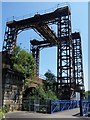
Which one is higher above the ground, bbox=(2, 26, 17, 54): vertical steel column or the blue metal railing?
bbox=(2, 26, 17, 54): vertical steel column

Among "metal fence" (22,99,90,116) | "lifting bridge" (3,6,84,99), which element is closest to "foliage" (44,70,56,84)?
"lifting bridge" (3,6,84,99)

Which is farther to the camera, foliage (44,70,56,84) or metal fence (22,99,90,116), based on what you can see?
foliage (44,70,56,84)

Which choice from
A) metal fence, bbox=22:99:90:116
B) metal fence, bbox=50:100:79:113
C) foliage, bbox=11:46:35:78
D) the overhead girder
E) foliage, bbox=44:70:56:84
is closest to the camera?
metal fence, bbox=22:99:90:116

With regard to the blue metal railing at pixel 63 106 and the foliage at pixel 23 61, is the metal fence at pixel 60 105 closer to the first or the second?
the blue metal railing at pixel 63 106

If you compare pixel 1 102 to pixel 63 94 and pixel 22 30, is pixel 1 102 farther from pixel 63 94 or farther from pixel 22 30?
pixel 22 30

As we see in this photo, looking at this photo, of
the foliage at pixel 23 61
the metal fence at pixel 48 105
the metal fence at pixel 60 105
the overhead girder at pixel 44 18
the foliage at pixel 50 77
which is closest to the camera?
the metal fence at pixel 48 105

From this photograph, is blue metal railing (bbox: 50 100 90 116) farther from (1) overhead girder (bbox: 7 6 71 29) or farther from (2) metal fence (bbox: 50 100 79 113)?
(1) overhead girder (bbox: 7 6 71 29)

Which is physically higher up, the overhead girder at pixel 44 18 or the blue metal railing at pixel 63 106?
the overhead girder at pixel 44 18

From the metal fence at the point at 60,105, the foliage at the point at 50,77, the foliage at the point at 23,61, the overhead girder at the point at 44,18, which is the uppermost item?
the overhead girder at the point at 44,18

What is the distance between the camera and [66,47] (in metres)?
37.5

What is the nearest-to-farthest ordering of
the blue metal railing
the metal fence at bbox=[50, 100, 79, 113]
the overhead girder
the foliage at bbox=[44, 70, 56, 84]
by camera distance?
the blue metal railing
the metal fence at bbox=[50, 100, 79, 113]
the foliage at bbox=[44, 70, 56, 84]
the overhead girder

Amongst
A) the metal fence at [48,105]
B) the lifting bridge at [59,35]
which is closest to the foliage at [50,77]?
the lifting bridge at [59,35]

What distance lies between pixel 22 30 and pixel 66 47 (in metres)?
8.10

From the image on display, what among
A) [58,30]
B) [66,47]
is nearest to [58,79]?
[66,47]
